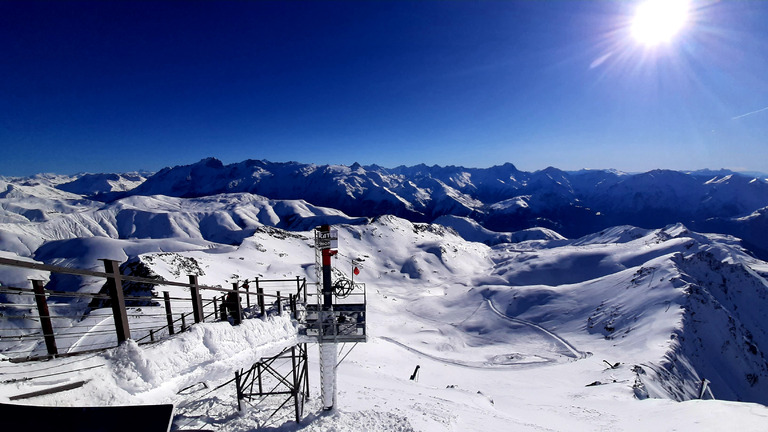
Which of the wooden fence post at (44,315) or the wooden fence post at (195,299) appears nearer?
the wooden fence post at (44,315)

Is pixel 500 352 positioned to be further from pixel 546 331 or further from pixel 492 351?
pixel 546 331

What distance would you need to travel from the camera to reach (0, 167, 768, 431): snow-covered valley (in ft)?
29.9

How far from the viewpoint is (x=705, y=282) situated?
63.2 m

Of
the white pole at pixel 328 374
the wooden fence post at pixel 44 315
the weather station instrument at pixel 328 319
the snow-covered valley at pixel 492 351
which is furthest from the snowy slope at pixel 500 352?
the weather station instrument at pixel 328 319

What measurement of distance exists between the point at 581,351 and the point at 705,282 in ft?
132

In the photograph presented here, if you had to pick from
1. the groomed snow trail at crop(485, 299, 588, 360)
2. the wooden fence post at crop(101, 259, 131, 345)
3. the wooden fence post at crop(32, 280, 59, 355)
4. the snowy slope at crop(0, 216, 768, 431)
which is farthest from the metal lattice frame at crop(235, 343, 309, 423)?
the groomed snow trail at crop(485, 299, 588, 360)

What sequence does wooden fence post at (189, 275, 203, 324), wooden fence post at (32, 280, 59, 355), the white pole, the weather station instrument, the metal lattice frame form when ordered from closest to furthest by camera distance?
1. wooden fence post at (32, 280, 59, 355)
2. wooden fence post at (189, 275, 203, 324)
3. the metal lattice frame
4. the weather station instrument
5. the white pole

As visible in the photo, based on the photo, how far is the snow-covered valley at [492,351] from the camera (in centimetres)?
912

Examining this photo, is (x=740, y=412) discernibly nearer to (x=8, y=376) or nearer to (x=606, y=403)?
(x=606, y=403)

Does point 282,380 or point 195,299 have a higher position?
point 195,299

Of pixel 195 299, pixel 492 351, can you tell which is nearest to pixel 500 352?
pixel 492 351

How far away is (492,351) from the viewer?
154 feet

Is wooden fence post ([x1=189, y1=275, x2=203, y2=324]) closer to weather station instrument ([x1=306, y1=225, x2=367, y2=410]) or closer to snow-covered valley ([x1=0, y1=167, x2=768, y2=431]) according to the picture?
snow-covered valley ([x1=0, y1=167, x2=768, y2=431])

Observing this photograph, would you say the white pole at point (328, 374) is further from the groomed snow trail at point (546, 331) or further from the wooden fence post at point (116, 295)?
the groomed snow trail at point (546, 331)
